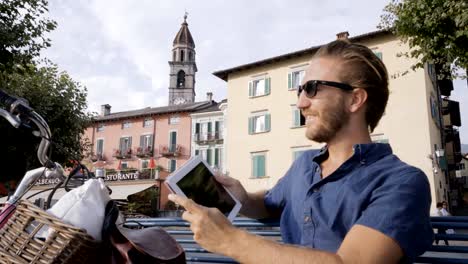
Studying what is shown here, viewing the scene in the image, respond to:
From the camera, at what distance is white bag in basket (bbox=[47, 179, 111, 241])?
1498mm

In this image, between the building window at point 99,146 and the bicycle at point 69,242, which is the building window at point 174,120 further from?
the bicycle at point 69,242

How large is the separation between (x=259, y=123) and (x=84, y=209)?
86.8 feet

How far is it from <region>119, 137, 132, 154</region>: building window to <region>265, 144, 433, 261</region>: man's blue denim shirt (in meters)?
44.2

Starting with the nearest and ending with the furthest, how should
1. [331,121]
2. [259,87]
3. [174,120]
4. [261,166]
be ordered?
[331,121] < [261,166] < [259,87] < [174,120]

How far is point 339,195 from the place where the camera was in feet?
6.16

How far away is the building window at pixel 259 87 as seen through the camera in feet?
90.9

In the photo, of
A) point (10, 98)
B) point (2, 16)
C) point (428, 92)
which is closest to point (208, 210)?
point (10, 98)

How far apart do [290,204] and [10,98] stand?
140cm

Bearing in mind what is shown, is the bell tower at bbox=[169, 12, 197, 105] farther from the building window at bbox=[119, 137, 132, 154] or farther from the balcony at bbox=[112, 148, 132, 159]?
the balcony at bbox=[112, 148, 132, 159]

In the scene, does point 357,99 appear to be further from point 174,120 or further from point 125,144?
point 125,144

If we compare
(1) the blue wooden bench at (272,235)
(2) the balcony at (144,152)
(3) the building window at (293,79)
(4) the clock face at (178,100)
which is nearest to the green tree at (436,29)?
(1) the blue wooden bench at (272,235)

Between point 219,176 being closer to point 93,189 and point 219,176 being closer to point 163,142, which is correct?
point 93,189

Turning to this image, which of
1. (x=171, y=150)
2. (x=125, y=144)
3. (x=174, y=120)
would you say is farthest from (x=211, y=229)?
(x=125, y=144)

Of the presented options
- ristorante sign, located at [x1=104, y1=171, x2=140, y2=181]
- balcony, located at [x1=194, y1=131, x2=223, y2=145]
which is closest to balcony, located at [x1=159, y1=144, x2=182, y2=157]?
balcony, located at [x1=194, y1=131, x2=223, y2=145]
